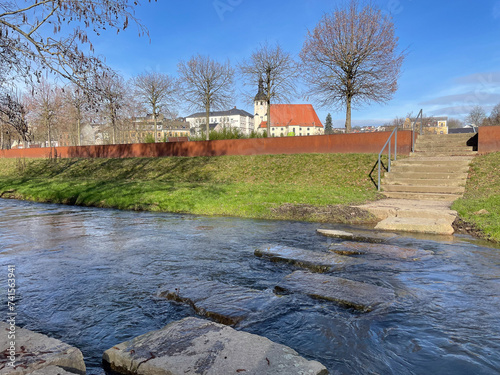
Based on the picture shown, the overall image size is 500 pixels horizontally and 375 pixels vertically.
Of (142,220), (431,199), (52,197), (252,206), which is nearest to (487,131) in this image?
(431,199)

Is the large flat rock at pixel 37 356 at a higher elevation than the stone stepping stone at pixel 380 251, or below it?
higher

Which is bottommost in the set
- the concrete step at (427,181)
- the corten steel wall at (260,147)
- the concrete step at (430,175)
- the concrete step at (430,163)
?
the concrete step at (427,181)

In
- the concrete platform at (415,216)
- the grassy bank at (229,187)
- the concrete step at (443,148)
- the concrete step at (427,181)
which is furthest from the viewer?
the concrete step at (443,148)

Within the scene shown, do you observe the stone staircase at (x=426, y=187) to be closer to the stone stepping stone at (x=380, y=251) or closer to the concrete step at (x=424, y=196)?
the concrete step at (x=424, y=196)

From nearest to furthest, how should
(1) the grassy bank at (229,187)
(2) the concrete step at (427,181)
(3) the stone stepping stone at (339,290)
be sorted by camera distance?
1. (3) the stone stepping stone at (339,290)
2. (1) the grassy bank at (229,187)
3. (2) the concrete step at (427,181)

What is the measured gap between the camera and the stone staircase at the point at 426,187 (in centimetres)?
845

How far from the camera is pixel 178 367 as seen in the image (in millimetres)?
2557

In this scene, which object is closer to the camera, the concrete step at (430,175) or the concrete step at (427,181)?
the concrete step at (427,181)

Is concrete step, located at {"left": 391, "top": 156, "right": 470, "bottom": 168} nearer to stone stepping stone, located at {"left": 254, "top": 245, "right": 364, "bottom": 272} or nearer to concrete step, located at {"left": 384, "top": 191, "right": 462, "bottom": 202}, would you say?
Answer: concrete step, located at {"left": 384, "top": 191, "right": 462, "bottom": 202}

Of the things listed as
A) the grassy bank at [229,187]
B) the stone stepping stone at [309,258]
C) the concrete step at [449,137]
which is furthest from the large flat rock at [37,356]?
the concrete step at [449,137]


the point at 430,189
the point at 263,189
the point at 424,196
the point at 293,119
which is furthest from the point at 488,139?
the point at 293,119

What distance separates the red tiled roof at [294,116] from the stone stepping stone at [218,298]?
335 feet

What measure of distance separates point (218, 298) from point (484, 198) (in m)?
9.39

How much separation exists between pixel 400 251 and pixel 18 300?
5626 mm
